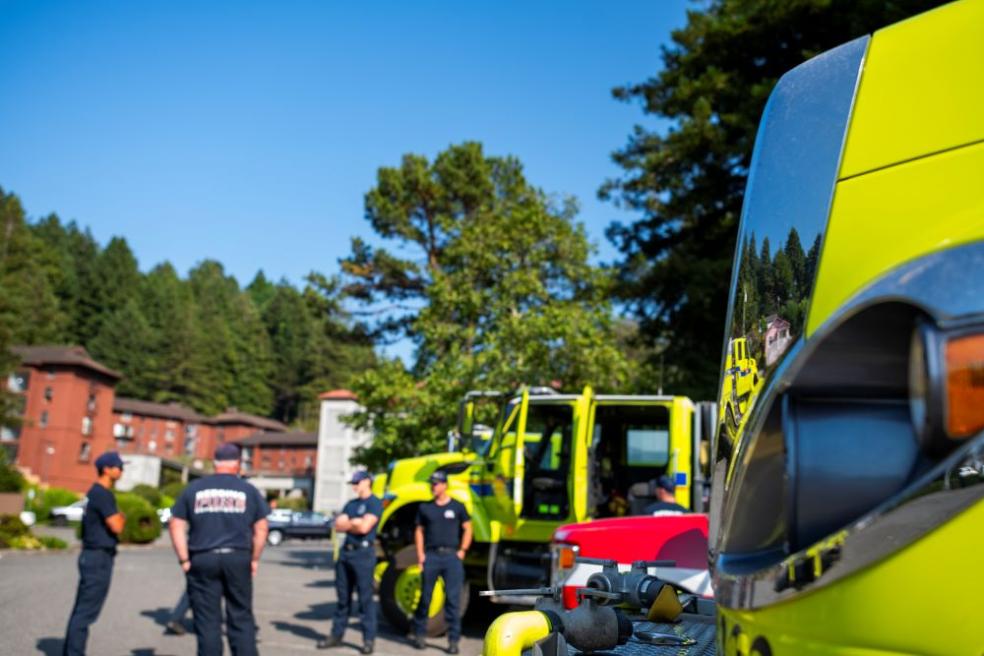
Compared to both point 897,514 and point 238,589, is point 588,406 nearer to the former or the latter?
point 238,589

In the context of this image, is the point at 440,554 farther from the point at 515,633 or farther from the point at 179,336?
the point at 179,336

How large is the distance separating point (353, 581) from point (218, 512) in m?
3.77

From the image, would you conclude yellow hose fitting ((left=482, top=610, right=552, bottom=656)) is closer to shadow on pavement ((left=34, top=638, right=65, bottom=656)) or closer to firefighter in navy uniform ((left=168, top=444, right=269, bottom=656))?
firefighter in navy uniform ((left=168, top=444, right=269, bottom=656))

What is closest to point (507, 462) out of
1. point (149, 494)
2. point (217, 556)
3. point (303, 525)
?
point (217, 556)

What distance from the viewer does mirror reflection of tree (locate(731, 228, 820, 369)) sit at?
6.06ft

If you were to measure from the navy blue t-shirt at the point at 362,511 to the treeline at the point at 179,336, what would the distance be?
85.5 m

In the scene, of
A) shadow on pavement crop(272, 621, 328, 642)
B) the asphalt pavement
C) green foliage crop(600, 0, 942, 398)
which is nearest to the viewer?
the asphalt pavement

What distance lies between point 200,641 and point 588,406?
576 centimetres

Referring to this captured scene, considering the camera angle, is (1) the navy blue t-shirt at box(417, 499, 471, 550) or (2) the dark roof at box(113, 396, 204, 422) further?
(2) the dark roof at box(113, 396, 204, 422)

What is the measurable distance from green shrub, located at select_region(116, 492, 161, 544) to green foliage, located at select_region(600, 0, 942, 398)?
1413 cm

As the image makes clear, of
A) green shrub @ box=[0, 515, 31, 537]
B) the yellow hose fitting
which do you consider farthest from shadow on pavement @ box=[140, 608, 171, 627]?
green shrub @ box=[0, 515, 31, 537]

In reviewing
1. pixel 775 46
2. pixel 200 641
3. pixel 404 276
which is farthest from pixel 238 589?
pixel 404 276

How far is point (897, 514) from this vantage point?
4.95ft

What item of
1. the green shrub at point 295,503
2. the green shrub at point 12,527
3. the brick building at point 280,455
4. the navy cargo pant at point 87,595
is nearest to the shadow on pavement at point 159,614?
the navy cargo pant at point 87,595
